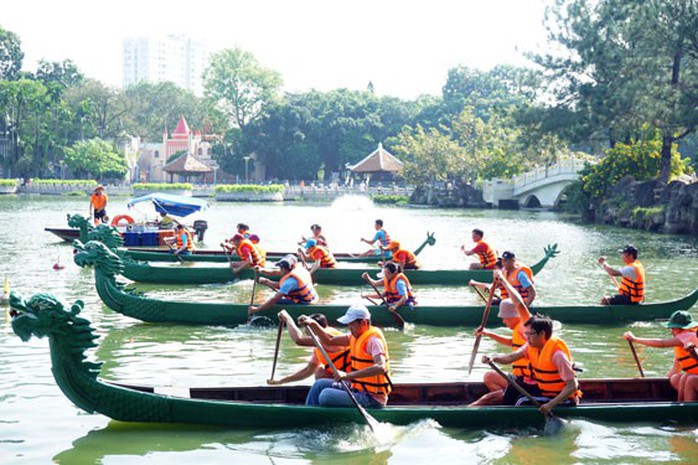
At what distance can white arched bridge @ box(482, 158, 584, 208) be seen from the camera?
5279cm

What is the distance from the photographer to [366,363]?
27.9 feet

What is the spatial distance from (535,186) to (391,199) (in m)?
15.3

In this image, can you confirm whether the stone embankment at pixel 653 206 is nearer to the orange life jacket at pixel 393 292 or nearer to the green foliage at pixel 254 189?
the orange life jacket at pixel 393 292

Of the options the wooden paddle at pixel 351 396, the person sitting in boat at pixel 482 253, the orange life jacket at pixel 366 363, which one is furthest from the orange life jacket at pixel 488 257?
the wooden paddle at pixel 351 396

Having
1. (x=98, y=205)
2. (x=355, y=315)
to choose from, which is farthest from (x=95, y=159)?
(x=355, y=315)

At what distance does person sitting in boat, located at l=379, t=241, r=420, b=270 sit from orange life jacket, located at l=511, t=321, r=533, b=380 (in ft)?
32.6

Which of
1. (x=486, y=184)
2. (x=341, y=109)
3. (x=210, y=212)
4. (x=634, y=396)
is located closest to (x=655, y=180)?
(x=486, y=184)

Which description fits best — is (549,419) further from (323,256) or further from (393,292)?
(323,256)

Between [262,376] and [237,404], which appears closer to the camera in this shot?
[237,404]

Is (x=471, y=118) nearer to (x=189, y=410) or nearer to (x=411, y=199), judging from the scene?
(x=411, y=199)

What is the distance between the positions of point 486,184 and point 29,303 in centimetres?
5538

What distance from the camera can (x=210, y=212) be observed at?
55781mm

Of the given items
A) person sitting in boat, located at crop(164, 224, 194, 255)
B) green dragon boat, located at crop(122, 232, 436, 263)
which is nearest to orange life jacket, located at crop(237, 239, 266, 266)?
green dragon boat, located at crop(122, 232, 436, 263)

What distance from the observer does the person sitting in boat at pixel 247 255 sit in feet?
61.5
